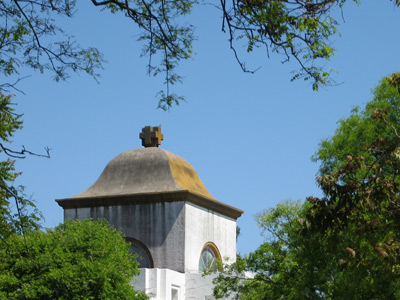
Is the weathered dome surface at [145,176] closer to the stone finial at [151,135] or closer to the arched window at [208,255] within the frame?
the stone finial at [151,135]

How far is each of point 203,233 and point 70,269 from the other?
30.6 ft

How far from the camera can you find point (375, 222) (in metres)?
16.6

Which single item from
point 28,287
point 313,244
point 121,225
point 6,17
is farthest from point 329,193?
point 121,225

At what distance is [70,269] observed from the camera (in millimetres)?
26484

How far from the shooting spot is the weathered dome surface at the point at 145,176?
34.3 m

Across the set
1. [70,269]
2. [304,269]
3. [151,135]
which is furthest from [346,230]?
[151,135]

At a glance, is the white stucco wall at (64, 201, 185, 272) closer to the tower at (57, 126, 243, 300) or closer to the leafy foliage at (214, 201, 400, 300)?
the tower at (57, 126, 243, 300)

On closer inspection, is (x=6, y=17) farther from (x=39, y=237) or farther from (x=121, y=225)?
(x=121, y=225)

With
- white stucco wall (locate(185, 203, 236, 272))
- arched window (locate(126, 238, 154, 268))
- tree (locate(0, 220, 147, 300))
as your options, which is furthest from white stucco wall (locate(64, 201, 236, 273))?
tree (locate(0, 220, 147, 300))

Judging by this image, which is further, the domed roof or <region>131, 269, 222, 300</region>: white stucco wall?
the domed roof

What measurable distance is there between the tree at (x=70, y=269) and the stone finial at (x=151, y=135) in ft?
27.6

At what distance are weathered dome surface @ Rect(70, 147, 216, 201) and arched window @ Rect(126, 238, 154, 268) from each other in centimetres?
190

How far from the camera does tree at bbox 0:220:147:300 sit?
2600 centimetres

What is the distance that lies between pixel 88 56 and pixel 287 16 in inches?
102
